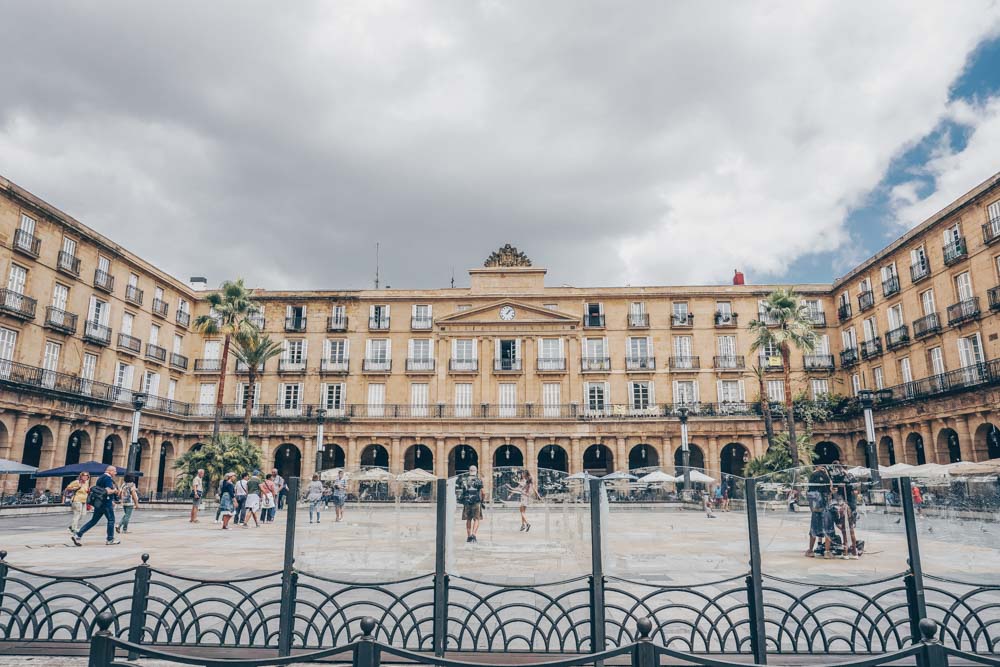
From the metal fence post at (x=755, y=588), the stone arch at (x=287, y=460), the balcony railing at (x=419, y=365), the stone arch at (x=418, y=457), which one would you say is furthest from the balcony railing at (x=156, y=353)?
the metal fence post at (x=755, y=588)

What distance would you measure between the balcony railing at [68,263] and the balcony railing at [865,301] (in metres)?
44.1

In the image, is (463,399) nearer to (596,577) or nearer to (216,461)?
(216,461)

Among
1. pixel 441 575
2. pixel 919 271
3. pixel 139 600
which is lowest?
pixel 139 600

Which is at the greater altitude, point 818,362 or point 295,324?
point 295,324

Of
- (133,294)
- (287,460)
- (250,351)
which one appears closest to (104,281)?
(133,294)

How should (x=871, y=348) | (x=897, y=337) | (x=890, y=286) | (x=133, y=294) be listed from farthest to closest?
(x=133, y=294)
(x=871, y=348)
(x=890, y=286)
(x=897, y=337)

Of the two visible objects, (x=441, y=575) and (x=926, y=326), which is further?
(x=926, y=326)

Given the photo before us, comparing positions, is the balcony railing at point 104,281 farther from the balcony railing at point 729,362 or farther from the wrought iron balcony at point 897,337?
the wrought iron balcony at point 897,337

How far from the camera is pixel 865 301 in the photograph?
3772cm

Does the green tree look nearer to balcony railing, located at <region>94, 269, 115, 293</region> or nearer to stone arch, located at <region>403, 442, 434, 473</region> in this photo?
balcony railing, located at <region>94, 269, 115, 293</region>

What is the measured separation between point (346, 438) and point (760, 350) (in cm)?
2783

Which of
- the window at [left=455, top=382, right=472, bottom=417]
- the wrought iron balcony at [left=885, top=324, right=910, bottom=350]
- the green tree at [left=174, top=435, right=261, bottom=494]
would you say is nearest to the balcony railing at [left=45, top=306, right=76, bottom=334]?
the green tree at [left=174, top=435, right=261, bottom=494]

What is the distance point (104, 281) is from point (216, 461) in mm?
12642

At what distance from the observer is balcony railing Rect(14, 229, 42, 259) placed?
28625mm
